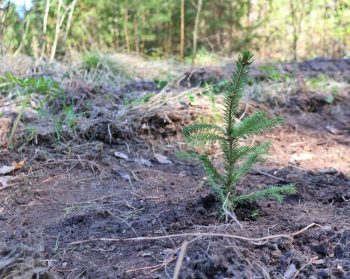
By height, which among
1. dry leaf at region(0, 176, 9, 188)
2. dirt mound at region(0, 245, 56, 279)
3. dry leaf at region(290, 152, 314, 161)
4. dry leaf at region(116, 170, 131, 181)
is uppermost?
dirt mound at region(0, 245, 56, 279)

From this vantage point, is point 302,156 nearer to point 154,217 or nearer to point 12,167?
point 154,217

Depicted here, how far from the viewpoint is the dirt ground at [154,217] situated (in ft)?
4.93

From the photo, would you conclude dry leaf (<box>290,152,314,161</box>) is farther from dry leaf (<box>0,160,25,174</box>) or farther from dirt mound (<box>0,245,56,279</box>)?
dirt mound (<box>0,245,56,279</box>)

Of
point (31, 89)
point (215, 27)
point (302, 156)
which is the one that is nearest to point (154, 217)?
point (302, 156)

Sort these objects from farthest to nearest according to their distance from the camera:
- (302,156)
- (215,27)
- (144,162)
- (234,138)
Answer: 1. (215,27)
2. (302,156)
3. (144,162)
4. (234,138)

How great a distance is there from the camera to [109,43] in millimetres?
10188

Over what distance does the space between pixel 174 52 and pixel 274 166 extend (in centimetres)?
793

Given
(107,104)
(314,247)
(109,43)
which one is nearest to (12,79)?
(107,104)

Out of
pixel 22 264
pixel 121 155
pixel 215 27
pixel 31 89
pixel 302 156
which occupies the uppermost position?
pixel 215 27

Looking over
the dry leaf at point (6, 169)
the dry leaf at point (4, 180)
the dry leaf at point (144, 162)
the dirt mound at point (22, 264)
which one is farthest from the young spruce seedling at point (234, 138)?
the dry leaf at point (6, 169)

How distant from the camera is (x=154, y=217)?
199 centimetres

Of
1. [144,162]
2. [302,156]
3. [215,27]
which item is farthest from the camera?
[215,27]

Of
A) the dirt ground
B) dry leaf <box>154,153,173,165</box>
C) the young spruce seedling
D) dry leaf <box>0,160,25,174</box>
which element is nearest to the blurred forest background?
dry leaf <box>154,153,173,165</box>

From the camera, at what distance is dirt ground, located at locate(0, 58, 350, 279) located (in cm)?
150
